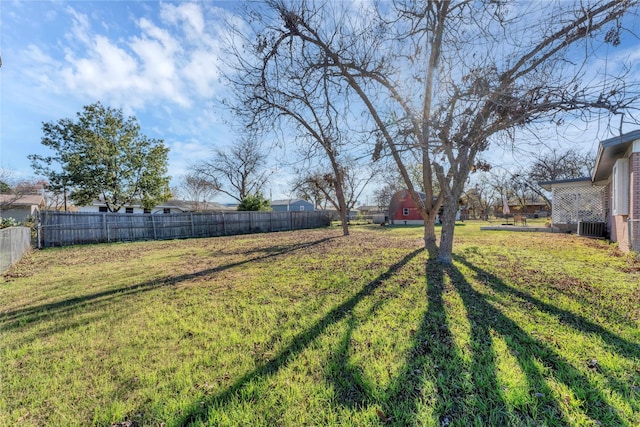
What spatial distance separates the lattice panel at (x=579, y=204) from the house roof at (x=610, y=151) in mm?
2984

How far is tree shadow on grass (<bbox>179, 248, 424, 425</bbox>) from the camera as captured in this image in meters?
1.87

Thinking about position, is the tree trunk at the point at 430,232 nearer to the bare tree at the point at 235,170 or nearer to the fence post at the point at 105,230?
the fence post at the point at 105,230

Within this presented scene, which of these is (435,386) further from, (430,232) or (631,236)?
(631,236)

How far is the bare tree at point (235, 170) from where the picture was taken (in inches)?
1138

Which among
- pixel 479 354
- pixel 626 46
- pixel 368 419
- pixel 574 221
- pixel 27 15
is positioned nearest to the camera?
pixel 368 419

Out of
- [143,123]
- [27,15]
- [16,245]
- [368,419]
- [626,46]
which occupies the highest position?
[143,123]

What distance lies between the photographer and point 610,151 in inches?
303

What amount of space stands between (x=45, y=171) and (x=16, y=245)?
14182 mm

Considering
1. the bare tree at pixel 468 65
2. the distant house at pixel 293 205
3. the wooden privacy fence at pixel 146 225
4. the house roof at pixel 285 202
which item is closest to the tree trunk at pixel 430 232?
the bare tree at pixel 468 65

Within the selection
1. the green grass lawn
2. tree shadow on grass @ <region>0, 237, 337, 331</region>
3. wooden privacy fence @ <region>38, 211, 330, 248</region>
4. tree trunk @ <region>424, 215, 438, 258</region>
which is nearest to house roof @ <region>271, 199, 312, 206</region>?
wooden privacy fence @ <region>38, 211, 330, 248</region>

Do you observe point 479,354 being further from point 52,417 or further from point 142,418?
point 52,417

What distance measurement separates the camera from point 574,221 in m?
14.0

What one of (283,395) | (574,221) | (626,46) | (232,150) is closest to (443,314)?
(283,395)

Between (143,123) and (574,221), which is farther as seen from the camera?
(143,123)
